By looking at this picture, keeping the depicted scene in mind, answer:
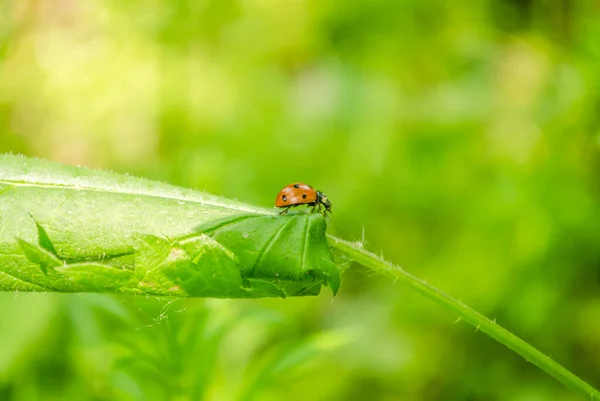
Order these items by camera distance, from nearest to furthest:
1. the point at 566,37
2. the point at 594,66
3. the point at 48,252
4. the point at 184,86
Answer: the point at 48,252 → the point at 594,66 → the point at 566,37 → the point at 184,86

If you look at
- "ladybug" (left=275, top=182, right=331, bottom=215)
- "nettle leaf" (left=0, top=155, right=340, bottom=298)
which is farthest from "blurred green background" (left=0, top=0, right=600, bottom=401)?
"nettle leaf" (left=0, top=155, right=340, bottom=298)

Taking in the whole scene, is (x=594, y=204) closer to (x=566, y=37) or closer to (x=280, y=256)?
(x=566, y=37)

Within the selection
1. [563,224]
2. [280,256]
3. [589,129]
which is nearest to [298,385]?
[563,224]

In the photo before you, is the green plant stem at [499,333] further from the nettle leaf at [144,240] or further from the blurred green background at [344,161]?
the blurred green background at [344,161]

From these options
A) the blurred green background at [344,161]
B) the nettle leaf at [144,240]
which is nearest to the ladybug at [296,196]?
the blurred green background at [344,161]

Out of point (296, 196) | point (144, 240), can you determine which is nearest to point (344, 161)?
point (296, 196)
